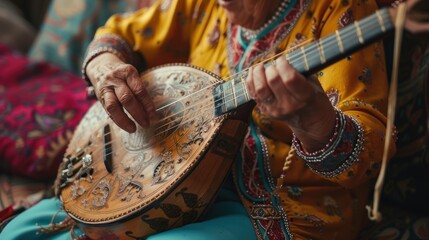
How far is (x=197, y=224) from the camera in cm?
104

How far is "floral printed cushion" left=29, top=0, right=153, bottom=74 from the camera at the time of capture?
6.76 ft

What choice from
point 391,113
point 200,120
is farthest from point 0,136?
point 391,113

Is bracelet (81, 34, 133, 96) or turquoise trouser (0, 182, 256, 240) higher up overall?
bracelet (81, 34, 133, 96)

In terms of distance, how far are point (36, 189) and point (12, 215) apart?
0.26 metres

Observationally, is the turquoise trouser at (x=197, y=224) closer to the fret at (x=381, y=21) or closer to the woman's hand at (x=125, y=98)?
the woman's hand at (x=125, y=98)

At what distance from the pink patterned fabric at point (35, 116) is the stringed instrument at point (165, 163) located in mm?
418

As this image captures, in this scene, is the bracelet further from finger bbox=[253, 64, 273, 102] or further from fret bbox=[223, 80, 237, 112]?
finger bbox=[253, 64, 273, 102]

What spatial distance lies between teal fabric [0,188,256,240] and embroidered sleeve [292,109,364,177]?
213 mm

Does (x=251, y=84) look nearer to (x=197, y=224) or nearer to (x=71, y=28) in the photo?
(x=197, y=224)

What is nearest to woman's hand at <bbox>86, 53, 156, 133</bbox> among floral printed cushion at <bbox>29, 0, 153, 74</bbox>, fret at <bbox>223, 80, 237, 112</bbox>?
fret at <bbox>223, 80, 237, 112</bbox>

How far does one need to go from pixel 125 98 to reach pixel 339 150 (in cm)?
43

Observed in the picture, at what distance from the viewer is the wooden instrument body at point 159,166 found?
3.24 feet

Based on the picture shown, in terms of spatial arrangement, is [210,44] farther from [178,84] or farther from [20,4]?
[20,4]

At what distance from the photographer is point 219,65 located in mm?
1244
